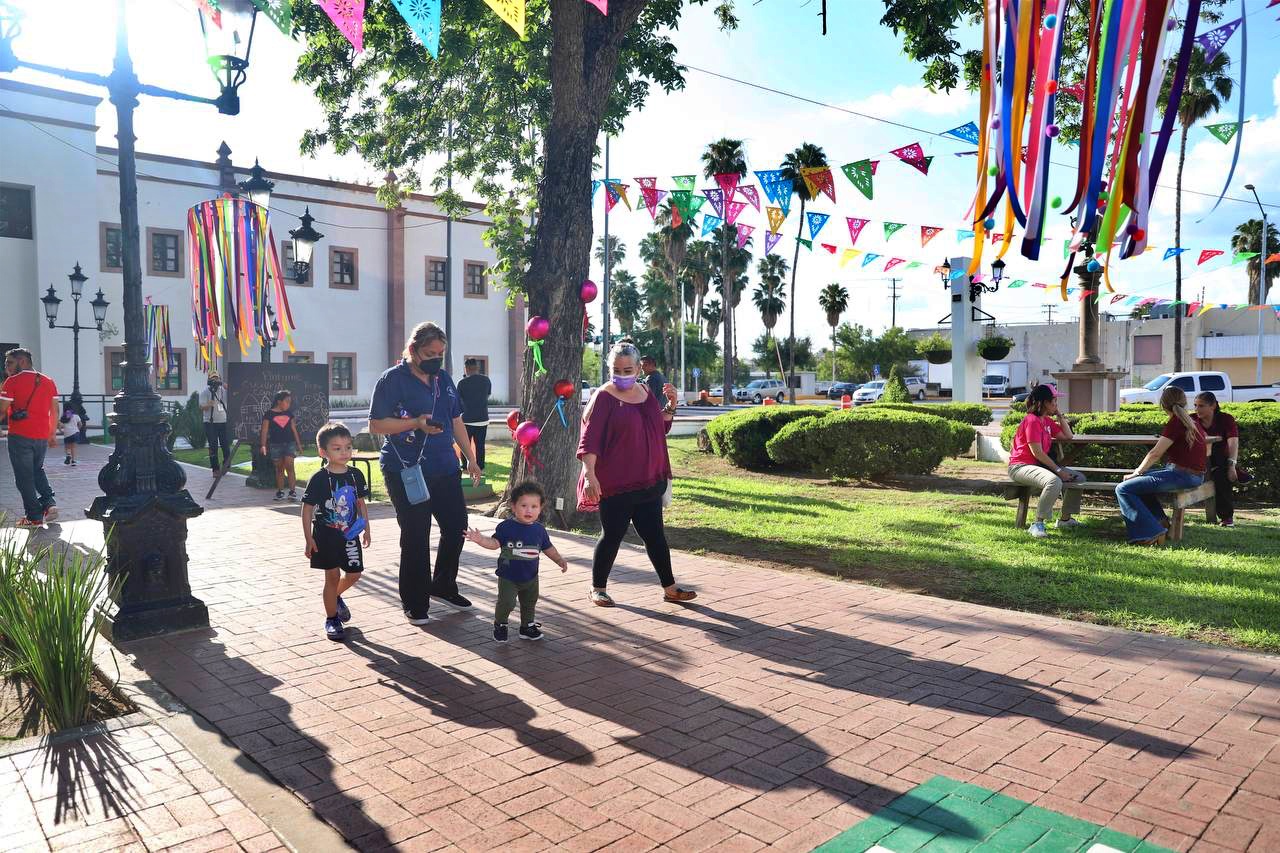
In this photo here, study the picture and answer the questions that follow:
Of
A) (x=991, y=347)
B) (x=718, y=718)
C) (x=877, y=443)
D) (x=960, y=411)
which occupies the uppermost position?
(x=991, y=347)

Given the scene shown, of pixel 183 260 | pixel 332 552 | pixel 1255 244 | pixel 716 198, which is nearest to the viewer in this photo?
pixel 332 552

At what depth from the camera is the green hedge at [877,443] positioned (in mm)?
12719

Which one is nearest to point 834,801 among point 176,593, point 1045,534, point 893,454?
point 176,593

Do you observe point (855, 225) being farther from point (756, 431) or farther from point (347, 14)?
point (347, 14)

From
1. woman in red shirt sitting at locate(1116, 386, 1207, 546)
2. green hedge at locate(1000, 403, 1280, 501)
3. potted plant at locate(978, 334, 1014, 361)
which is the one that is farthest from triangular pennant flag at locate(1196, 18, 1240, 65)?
potted plant at locate(978, 334, 1014, 361)

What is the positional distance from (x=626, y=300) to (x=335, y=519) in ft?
221

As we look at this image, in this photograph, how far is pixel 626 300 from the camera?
71.8 meters

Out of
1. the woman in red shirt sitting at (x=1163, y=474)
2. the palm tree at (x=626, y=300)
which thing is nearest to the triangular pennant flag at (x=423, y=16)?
the woman in red shirt sitting at (x=1163, y=474)

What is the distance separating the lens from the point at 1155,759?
359cm

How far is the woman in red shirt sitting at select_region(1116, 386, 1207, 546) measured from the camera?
25.8 feet

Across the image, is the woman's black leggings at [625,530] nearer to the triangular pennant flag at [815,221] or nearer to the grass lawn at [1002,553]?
the grass lawn at [1002,553]

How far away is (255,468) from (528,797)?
11.1 metres

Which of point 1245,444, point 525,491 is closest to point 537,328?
point 525,491

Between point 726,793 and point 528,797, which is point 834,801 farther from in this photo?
point 528,797
